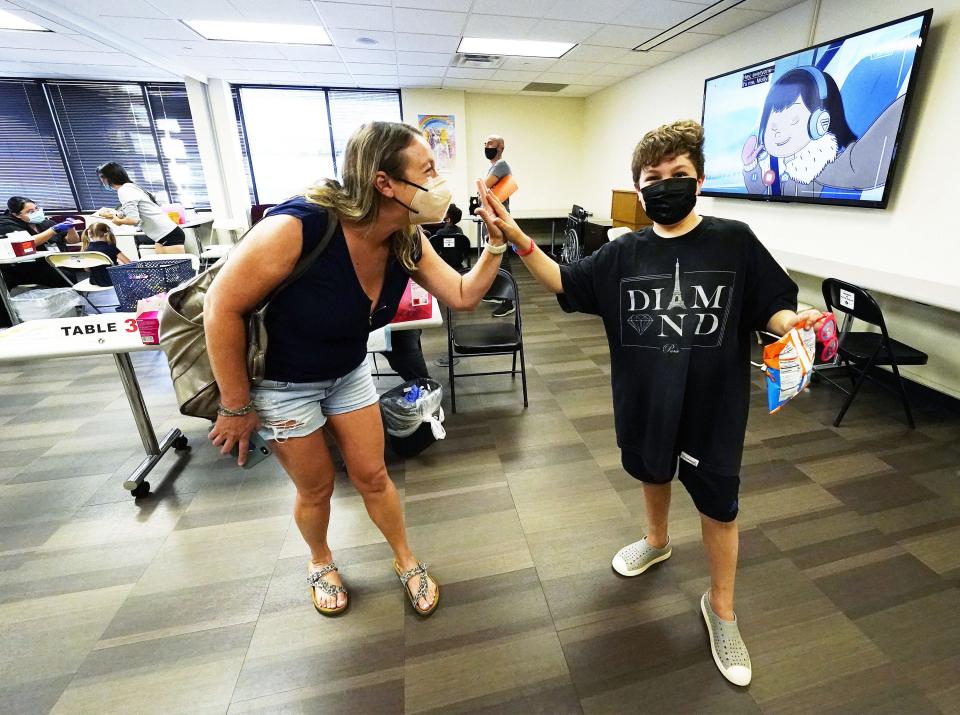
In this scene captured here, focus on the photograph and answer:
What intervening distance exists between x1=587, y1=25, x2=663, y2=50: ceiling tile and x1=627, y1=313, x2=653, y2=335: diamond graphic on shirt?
4371 mm

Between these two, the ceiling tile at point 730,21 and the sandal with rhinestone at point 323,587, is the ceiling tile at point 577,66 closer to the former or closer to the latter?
the ceiling tile at point 730,21

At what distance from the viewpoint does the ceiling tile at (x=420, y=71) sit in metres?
5.60

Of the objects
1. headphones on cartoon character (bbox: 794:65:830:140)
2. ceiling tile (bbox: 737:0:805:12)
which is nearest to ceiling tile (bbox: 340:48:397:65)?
ceiling tile (bbox: 737:0:805:12)

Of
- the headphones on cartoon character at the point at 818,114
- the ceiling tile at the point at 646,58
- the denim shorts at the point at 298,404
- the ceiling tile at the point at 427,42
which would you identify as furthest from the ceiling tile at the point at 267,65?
the denim shorts at the point at 298,404

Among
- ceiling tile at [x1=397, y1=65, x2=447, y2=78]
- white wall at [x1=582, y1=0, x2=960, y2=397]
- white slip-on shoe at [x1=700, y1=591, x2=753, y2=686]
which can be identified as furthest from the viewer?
ceiling tile at [x1=397, y1=65, x2=447, y2=78]

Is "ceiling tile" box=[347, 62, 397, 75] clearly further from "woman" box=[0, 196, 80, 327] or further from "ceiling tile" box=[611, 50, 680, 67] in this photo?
"woman" box=[0, 196, 80, 327]

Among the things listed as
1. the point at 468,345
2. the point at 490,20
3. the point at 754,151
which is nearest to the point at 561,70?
the point at 490,20

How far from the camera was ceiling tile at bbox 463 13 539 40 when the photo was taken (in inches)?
154

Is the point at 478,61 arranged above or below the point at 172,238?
above

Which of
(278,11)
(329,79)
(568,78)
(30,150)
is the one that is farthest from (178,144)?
A: (568,78)

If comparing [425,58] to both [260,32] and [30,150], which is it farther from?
[30,150]

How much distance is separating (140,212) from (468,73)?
14.5 ft

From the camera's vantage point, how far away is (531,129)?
→ 301 inches

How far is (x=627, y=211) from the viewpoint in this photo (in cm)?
562
